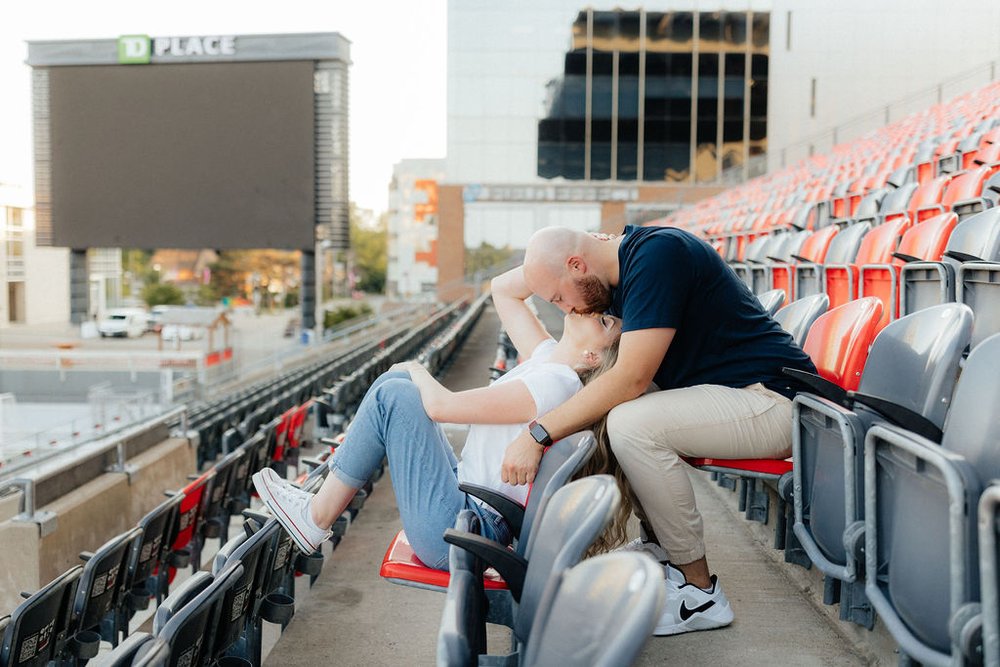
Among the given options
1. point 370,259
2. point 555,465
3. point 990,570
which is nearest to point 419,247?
point 555,465

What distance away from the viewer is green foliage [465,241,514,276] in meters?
25.0

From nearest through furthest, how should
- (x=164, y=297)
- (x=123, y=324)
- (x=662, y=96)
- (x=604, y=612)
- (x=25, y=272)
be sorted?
(x=604, y=612) → (x=662, y=96) → (x=123, y=324) → (x=25, y=272) → (x=164, y=297)

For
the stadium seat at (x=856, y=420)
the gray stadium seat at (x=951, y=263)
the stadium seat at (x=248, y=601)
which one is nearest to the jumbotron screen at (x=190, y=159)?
the gray stadium seat at (x=951, y=263)

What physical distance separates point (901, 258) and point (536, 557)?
89.8 inches

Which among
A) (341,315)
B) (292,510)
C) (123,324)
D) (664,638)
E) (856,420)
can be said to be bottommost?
(123,324)

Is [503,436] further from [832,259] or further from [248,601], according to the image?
[832,259]

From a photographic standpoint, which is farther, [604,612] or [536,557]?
[536,557]

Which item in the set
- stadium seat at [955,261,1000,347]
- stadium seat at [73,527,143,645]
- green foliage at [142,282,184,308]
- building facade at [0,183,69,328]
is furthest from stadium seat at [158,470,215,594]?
green foliage at [142,282,184,308]

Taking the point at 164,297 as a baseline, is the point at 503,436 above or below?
above

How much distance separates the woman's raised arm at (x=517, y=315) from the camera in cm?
285

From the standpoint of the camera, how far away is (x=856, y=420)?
5.80 feet

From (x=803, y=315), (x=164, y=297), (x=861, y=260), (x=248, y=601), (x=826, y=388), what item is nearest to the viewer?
(x=826, y=388)

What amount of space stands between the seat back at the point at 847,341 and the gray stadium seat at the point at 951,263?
61 centimetres

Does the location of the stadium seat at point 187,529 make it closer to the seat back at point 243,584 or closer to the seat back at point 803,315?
the seat back at point 243,584
